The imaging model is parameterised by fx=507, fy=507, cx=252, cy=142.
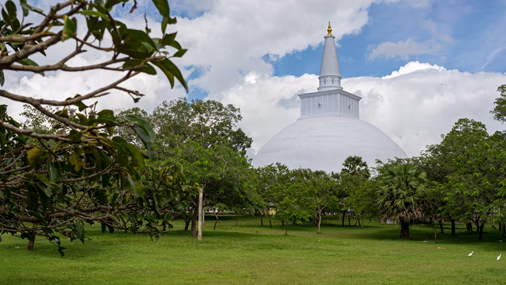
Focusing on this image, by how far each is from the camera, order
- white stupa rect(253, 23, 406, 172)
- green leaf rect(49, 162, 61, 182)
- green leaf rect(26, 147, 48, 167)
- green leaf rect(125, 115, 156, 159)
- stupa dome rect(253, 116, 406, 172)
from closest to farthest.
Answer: green leaf rect(125, 115, 156, 159), green leaf rect(26, 147, 48, 167), green leaf rect(49, 162, 61, 182), stupa dome rect(253, 116, 406, 172), white stupa rect(253, 23, 406, 172)

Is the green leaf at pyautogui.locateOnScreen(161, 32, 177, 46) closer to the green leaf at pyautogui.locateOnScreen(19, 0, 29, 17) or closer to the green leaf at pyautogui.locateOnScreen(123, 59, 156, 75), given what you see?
the green leaf at pyautogui.locateOnScreen(123, 59, 156, 75)

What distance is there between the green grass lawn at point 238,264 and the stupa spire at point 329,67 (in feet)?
129

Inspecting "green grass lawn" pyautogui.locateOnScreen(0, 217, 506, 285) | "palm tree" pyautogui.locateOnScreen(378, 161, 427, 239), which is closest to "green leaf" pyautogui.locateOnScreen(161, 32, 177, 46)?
"green grass lawn" pyautogui.locateOnScreen(0, 217, 506, 285)

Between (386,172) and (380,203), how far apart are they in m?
1.67

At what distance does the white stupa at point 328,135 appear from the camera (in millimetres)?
54312

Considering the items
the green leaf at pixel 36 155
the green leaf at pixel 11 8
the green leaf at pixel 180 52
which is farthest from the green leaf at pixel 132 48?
the green leaf at pixel 36 155

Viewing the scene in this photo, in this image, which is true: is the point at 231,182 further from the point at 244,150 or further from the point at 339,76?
the point at 339,76

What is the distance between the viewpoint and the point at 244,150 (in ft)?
135

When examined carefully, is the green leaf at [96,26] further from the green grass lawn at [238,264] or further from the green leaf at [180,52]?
the green grass lawn at [238,264]

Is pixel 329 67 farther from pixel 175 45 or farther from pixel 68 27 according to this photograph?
pixel 68 27

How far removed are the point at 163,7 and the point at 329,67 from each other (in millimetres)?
55741

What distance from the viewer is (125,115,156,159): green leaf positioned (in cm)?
223

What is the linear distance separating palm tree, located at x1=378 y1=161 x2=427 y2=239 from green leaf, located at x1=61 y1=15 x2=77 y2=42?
21.8 metres

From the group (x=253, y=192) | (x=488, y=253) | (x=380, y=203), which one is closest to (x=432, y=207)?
(x=380, y=203)
